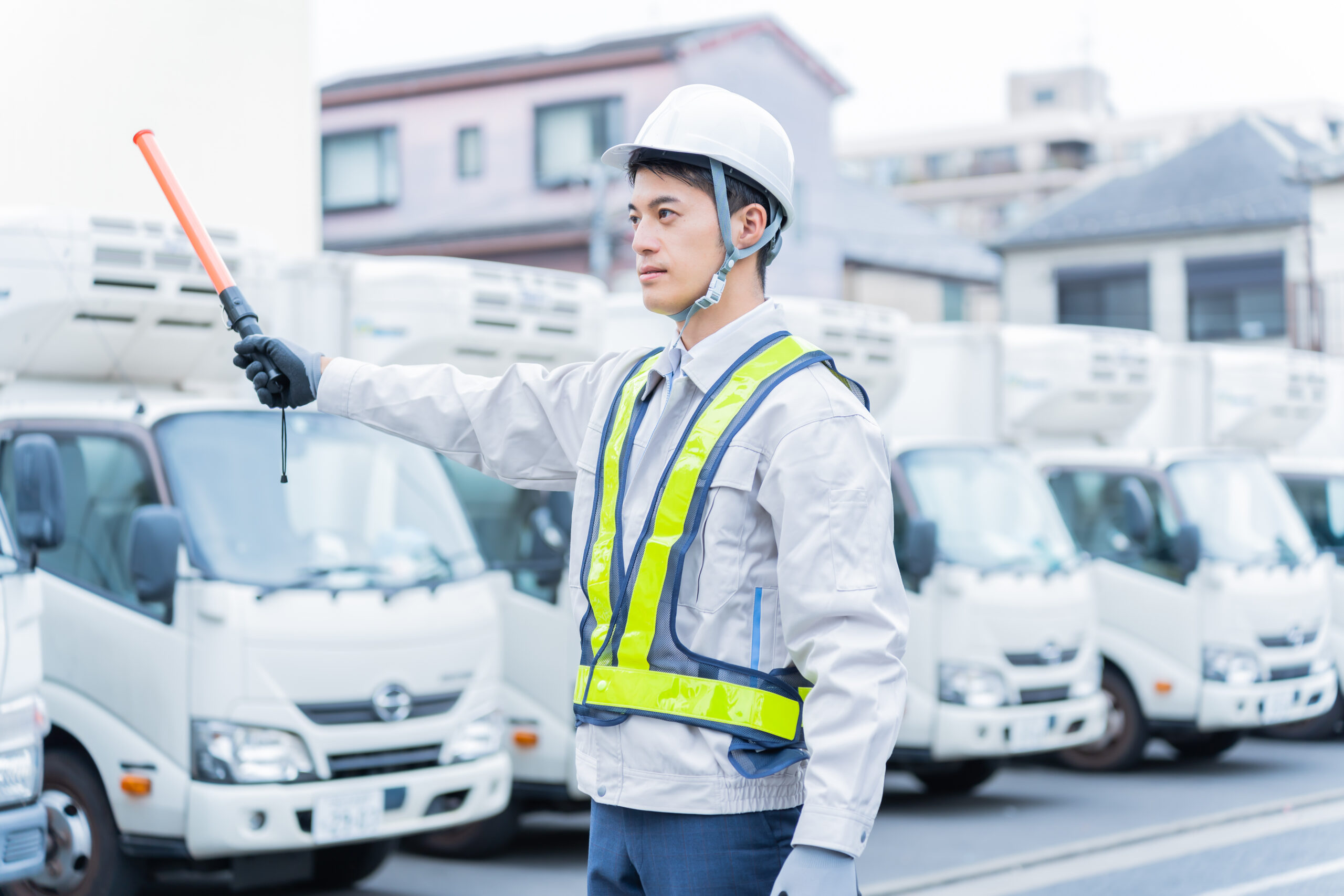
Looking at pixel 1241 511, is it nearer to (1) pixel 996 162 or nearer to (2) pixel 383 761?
(2) pixel 383 761

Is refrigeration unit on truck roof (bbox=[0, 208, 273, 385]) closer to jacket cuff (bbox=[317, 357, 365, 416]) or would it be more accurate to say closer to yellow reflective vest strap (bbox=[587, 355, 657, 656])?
jacket cuff (bbox=[317, 357, 365, 416])

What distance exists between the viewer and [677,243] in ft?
8.84

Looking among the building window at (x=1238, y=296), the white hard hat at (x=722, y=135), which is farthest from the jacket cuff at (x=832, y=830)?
the building window at (x=1238, y=296)

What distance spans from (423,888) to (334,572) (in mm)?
1771

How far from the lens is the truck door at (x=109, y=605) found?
246 inches

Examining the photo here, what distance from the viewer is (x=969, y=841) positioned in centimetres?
877

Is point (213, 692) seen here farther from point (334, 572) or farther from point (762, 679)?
point (762, 679)

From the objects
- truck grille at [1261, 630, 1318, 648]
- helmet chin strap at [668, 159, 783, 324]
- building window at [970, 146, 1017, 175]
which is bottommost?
truck grille at [1261, 630, 1318, 648]

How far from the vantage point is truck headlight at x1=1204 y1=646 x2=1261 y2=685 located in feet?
36.0

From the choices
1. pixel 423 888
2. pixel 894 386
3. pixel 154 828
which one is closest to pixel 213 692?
pixel 154 828

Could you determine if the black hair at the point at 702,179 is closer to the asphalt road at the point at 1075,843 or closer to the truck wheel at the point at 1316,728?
the asphalt road at the point at 1075,843

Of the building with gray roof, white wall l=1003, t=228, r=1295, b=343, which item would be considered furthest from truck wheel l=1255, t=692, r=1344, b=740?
white wall l=1003, t=228, r=1295, b=343

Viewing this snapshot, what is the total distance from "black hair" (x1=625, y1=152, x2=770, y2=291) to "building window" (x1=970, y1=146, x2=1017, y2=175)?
62684 mm

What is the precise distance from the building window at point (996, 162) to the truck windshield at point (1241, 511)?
2097 inches
